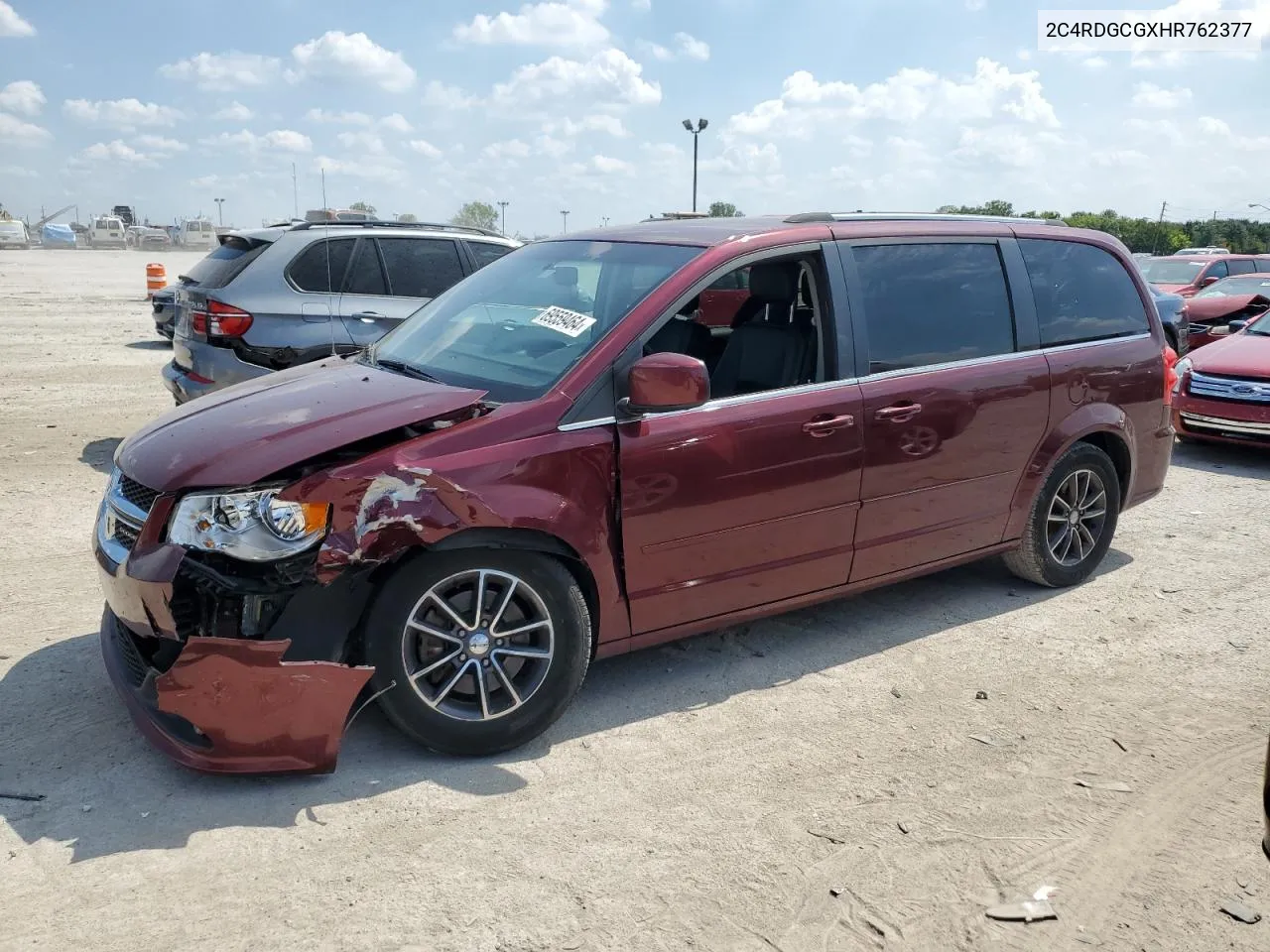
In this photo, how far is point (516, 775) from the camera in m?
3.57

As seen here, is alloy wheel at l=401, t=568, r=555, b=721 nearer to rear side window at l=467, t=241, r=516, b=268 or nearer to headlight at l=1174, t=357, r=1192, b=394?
rear side window at l=467, t=241, r=516, b=268

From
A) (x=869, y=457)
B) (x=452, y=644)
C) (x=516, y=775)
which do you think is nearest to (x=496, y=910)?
(x=516, y=775)

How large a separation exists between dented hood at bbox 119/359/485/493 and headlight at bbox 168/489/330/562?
77 mm

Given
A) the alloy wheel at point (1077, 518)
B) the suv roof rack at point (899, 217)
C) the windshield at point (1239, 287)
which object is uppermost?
the suv roof rack at point (899, 217)

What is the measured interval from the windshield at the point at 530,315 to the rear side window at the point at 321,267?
2966 millimetres

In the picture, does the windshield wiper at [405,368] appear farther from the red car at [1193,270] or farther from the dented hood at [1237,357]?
the red car at [1193,270]

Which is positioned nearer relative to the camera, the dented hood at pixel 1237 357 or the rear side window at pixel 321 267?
the rear side window at pixel 321 267

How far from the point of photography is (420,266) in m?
8.10

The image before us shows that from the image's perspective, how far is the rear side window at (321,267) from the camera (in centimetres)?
757

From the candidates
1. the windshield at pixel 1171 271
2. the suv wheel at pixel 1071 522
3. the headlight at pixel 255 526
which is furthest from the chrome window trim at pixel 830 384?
the windshield at pixel 1171 271

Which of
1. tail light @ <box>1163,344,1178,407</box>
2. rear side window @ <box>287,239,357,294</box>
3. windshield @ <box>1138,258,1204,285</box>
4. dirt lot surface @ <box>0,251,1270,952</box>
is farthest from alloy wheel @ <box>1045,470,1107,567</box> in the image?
windshield @ <box>1138,258,1204,285</box>

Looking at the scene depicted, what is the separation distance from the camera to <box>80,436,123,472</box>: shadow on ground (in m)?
7.68

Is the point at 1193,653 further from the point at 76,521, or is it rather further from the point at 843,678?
the point at 76,521

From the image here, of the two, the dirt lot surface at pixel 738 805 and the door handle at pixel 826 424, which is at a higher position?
the door handle at pixel 826 424
